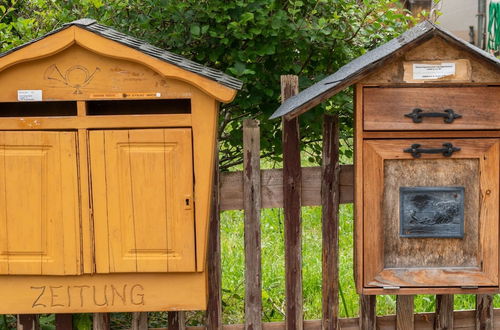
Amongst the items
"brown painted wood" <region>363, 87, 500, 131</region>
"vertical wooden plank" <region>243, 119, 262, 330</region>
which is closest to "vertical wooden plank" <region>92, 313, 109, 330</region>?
"vertical wooden plank" <region>243, 119, 262, 330</region>

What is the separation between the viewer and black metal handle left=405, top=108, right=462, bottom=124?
3234mm

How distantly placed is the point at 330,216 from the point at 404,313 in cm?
70

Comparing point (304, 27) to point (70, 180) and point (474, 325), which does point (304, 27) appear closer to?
point (70, 180)

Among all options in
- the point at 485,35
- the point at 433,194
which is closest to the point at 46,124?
the point at 433,194

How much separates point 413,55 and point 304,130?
1.20m

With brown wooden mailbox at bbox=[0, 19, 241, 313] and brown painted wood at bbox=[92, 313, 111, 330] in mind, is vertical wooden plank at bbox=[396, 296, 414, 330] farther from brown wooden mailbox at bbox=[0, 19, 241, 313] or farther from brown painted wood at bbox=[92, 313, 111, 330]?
brown painted wood at bbox=[92, 313, 111, 330]

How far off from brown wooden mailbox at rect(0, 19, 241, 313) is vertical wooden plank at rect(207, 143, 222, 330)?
1.47 feet

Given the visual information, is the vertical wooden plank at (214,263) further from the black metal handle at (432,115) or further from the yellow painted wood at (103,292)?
the black metal handle at (432,115)

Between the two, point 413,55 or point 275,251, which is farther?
point 275,251

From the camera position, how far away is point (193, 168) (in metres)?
3.31

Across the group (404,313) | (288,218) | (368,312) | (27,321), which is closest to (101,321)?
(27,321)

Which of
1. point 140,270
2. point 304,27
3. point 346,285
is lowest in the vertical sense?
point 346,285

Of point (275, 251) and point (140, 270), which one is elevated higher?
point (140, 270)

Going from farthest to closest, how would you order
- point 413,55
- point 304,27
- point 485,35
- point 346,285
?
1. point 485,35
2. point 346,285
3. point 304,27
4. point 413,55
